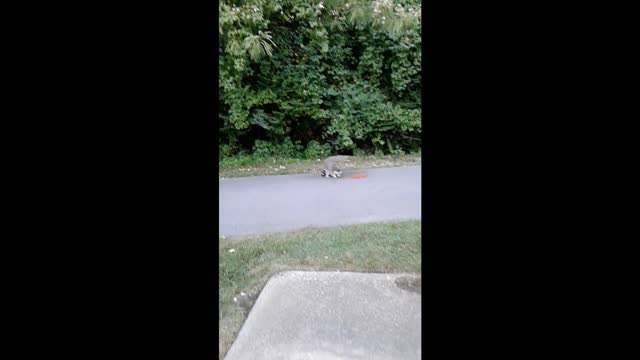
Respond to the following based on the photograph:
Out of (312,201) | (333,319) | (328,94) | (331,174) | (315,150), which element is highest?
(328,94)

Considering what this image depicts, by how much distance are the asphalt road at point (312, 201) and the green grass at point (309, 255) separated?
31 cm

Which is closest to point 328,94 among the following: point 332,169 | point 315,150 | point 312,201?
point 315,150

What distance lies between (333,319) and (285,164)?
17.6 feet

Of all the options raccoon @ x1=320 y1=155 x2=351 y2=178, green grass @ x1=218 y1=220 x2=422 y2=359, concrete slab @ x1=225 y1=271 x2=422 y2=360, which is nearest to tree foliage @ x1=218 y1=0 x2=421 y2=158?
raccoon @ x1=320 y1=155 x2=351 y2=178

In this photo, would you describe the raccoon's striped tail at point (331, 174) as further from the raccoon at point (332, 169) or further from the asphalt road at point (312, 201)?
the asphalt road at point (312, 201)

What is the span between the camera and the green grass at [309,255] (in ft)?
9.52

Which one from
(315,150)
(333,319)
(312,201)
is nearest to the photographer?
(333,319)

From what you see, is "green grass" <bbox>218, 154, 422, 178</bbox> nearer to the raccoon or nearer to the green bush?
the green bush

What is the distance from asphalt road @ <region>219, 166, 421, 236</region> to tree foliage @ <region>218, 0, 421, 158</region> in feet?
5.99

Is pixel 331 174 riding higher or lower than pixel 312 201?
higher

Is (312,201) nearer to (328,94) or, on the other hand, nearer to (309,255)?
(309,255)

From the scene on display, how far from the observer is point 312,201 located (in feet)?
17.0
